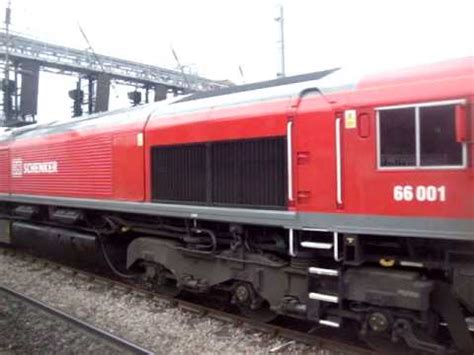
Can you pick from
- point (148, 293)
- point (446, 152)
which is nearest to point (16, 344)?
point (148, 293)

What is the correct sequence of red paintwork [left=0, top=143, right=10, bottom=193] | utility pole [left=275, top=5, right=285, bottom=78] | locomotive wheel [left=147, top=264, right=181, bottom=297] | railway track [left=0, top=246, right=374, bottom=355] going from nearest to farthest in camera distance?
1. railway track [left=0, top=246, right=374, bottom=355]
2. locomotive wheel [left=147, top=264, right=181, bottom=297]
3. red paintwork [left=0, top=143, right=10, bottom=193]
4. utility pole [left=275, top=5, right=285, bottom=78]

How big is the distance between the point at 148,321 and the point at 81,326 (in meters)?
0.87

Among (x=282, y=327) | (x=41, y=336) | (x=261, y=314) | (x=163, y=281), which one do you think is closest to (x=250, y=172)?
(x=261, y=314)

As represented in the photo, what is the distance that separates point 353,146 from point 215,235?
2.59 metres

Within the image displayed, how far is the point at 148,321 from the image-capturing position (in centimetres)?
808

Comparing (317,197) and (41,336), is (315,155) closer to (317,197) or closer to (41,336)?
(317,197)

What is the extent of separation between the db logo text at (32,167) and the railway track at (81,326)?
2.71 meters

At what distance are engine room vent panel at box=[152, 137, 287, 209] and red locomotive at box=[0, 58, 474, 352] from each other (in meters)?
0.02

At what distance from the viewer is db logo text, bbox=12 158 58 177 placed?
11823mm

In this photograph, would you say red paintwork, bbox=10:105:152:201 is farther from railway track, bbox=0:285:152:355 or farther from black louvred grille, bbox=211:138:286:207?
railway track, bbox=0:285:152:355

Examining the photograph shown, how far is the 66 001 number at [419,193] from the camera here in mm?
5277

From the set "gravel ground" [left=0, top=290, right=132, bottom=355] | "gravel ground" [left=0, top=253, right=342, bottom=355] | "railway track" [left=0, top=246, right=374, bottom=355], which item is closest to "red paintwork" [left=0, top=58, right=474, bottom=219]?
"railway track" [left=0, top=246, right=374, bottom=355]

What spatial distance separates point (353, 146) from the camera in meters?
5.87

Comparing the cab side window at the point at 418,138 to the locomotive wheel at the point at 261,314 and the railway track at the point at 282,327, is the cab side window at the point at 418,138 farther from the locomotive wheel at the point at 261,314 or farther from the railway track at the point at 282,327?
the locomotive wheel at the point at 261,314
